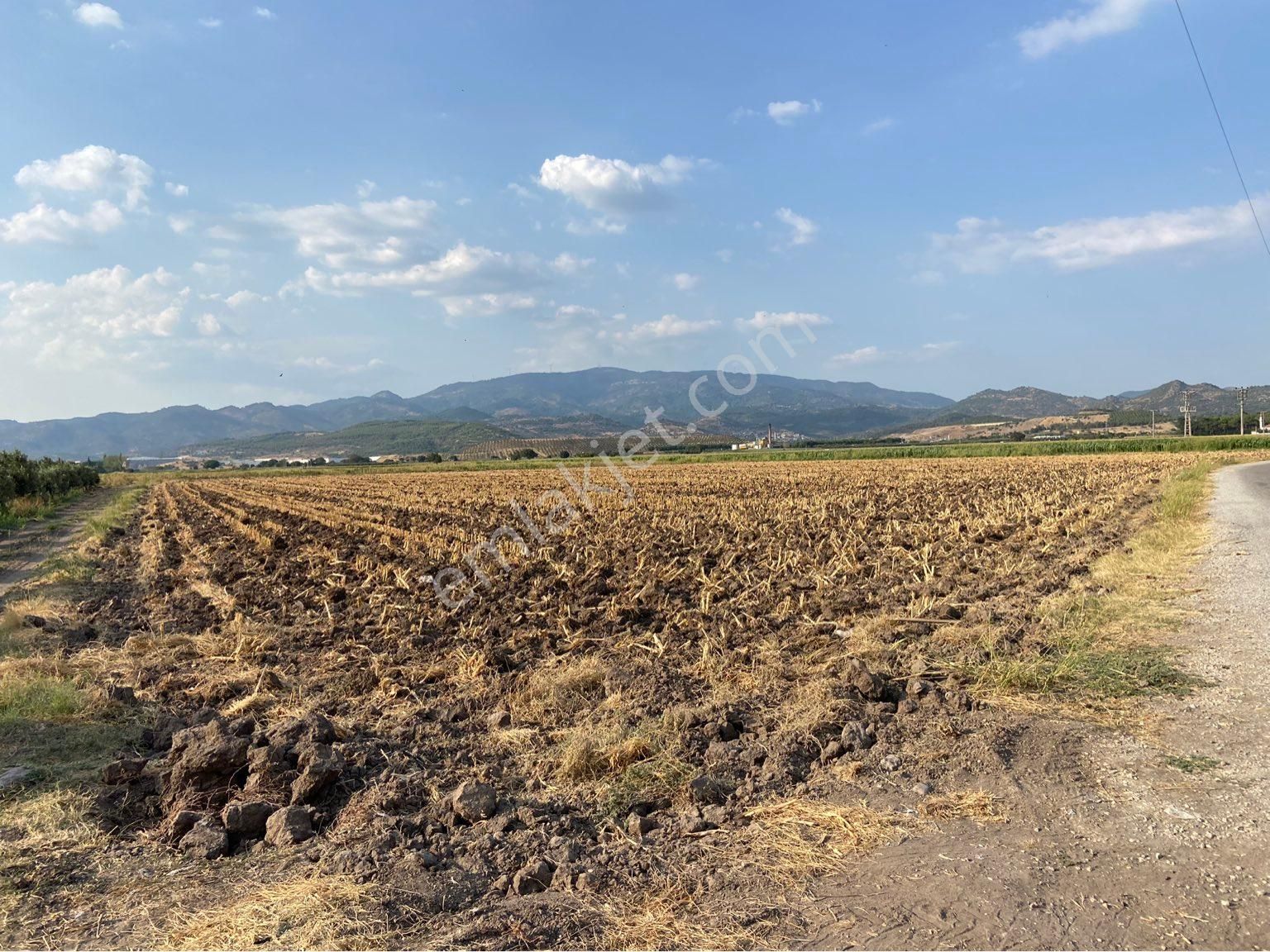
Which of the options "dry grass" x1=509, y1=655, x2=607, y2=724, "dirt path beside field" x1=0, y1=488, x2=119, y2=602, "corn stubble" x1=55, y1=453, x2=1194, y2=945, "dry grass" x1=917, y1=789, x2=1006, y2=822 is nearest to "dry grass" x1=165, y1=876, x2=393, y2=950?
"corn stubble" x1=55, y1=453, x2=1194, y2=945

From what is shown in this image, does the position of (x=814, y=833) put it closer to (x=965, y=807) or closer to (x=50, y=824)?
(x=965, y=807)

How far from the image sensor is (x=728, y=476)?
40750 millimetres

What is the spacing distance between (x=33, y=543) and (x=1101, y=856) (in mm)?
27549

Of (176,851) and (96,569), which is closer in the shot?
(176,851)

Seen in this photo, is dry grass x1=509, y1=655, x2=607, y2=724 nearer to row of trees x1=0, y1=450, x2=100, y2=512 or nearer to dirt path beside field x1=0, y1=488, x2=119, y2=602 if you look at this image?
dirt path beside field x1=0, y1=488, x2=119, y2=602

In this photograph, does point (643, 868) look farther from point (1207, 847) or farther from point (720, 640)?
point (720, 640)

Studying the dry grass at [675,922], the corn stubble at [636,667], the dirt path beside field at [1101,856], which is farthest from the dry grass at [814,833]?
the dry grass at [675,922]

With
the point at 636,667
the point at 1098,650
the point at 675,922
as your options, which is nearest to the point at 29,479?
the point at 636,667

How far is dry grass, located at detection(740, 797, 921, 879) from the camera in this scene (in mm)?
3531

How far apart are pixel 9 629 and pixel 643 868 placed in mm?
10227

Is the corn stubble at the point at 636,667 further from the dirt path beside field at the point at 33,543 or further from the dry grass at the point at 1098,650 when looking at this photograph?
the dirt path beside field at the point at 33,543

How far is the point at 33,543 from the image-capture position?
72.1ft

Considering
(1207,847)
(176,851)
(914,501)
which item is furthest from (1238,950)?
(914,501)

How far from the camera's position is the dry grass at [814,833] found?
3.53m
